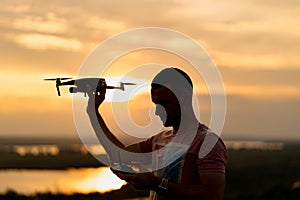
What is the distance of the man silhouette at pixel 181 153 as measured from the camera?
13.1 feet

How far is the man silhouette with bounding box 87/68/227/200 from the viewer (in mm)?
3984

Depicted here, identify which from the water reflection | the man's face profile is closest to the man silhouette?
the man's face profile

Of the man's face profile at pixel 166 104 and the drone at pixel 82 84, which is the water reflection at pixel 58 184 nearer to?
the drone at pixel 82 84

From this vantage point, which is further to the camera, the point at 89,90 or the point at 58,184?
the point at 58,184

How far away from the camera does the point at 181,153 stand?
414 centimetres

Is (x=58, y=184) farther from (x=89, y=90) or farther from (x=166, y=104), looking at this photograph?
(x=166, y=104)

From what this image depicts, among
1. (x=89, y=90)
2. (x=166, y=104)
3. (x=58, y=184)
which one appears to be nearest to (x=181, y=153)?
(x=166, y=104)

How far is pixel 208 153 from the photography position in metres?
4.00

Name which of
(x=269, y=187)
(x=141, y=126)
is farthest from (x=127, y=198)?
(x=141, y=126)

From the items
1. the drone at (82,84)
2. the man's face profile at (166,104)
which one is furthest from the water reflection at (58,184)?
the man's face profile at (166,104)

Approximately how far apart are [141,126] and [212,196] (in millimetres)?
840

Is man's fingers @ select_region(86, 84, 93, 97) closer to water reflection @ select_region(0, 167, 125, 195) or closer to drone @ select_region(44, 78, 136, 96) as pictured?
drone @ select_region(44, 78, 136, 96)

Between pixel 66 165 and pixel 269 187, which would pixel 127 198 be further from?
pixel 66 165

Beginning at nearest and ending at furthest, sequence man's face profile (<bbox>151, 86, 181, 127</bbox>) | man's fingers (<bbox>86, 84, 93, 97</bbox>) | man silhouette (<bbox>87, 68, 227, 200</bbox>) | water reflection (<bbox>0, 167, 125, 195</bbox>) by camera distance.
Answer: man silhouette (<bbox>87, 68, 227, 200</bbox>)
man's face profile (<bbox>151, 86, 181, 127</bbox>)
man's fingers (<bbox>86, 84, 93, 97</bbox>)
water reflection (<bbox>0, 167, 125, 195</bbox>)
